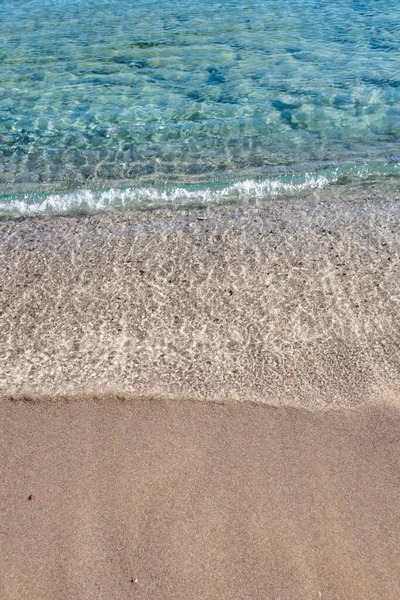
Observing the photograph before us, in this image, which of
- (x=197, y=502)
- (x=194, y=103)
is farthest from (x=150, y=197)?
(x=197, y=502)

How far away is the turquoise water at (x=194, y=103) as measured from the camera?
5816 mm

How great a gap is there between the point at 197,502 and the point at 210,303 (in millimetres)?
1564

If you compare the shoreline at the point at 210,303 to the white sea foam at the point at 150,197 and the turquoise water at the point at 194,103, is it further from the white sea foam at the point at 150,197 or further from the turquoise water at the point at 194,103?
the turquoise water at the point at 194,103

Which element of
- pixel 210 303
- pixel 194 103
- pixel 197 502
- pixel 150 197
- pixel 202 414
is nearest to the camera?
pixel 197 502

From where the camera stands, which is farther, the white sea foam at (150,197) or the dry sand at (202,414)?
the white sea foam at (150,197)

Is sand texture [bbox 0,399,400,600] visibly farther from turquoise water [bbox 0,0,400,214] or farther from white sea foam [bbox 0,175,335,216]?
turquoise water [bbox 0,0,400,214]

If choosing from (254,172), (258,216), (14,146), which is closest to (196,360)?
(258,216)

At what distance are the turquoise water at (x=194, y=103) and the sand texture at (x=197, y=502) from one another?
285 cm

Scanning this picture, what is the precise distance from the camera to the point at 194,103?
7.39 m

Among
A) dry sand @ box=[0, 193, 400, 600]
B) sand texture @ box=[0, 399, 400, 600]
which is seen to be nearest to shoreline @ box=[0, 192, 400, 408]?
dry sand @ box=[0, 193, 400, 600]

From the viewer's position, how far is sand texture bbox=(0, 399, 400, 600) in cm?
234

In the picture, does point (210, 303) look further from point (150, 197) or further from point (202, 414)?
point (150, 197)

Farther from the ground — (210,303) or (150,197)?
(210,303)

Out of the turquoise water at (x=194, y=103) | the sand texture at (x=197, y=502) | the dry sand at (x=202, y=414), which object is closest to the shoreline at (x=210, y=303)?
the dry sand at (x=202, y=414)
